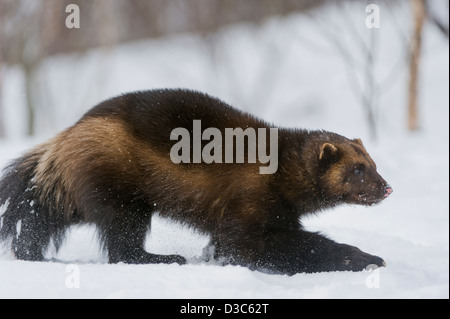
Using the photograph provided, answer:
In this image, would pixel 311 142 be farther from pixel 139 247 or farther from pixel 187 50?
pixel 187 50

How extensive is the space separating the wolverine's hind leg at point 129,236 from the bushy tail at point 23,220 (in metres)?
0.48

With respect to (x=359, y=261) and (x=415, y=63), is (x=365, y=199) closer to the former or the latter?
(x=359, y=261)

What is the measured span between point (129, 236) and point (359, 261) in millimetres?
1405

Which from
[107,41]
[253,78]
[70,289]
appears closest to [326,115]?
[253,78]

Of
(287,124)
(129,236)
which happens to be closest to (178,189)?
(129,236)

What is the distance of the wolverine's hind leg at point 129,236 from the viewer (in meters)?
3.90

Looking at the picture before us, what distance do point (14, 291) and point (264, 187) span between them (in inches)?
62.5

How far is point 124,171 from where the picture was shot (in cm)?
388

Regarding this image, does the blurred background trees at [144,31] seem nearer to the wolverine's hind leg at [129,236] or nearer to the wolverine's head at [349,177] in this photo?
the wolverine's head at [349,177]

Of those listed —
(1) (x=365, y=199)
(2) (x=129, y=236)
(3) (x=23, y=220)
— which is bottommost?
(2) (x=129, y=236)

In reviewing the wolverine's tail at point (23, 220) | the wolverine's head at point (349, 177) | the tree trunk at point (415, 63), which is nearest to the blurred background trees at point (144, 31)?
the tree trunk at point (415, 63)

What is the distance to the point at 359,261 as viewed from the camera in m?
3.66

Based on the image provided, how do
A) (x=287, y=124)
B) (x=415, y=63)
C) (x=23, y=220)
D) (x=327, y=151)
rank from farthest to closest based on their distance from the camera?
(x=287, y=124) < (x=415, y=63) < (x=23, y=220) < (x=327, y=151)

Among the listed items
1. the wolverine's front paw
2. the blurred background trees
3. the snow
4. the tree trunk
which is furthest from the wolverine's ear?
the blurred background trees
